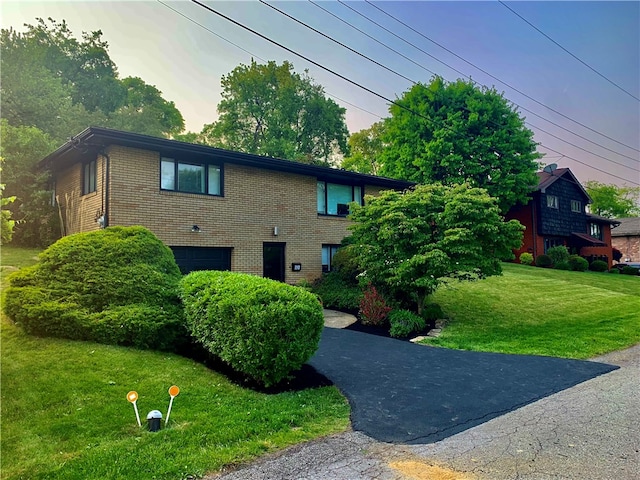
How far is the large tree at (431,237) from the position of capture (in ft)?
33.0

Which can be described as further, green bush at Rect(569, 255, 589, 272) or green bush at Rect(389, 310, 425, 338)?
green bush at Rect(569, 255, 589, 272)

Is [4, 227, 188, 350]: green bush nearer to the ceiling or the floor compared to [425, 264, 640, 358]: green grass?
nearer to the ceiling

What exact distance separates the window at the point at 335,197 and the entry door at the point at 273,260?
2.49 m

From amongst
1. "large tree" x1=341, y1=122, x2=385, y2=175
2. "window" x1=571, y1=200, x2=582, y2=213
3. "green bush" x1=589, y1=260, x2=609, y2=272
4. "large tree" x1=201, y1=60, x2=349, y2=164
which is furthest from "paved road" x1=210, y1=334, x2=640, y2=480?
"large tree" x1=341, y1=122, x2=385, y2=175

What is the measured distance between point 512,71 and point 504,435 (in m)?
14.7

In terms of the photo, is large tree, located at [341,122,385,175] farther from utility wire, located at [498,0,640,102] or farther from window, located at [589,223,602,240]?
utility wire, located at [498,0,640,102]

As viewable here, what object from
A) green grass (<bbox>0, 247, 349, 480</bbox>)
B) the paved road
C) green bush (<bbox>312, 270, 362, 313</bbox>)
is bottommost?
the paved road

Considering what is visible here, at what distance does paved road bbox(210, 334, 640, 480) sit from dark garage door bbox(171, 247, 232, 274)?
30.1ft

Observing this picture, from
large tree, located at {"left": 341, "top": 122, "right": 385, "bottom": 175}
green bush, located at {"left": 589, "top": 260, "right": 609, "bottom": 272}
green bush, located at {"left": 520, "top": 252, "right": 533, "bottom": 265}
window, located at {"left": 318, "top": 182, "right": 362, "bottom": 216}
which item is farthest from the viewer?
large tree, located at {"left": 341, "top": 122, "right": 385, "bottom": 175}

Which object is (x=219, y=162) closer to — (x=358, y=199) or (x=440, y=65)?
(x=358, y=199)

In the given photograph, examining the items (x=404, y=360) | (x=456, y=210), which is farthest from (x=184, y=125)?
(x=404, y=360)

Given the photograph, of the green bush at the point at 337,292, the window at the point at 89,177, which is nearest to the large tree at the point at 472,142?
the green bush at the point at 337,292

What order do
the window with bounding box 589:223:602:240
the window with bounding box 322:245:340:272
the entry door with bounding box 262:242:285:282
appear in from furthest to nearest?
1. the window with bounding box 589:223:602:240
2. the window with bounding box 322:245:340:272
3. the entry door with bounding box 262:242:285:282

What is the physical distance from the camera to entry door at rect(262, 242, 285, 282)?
1413 cm
